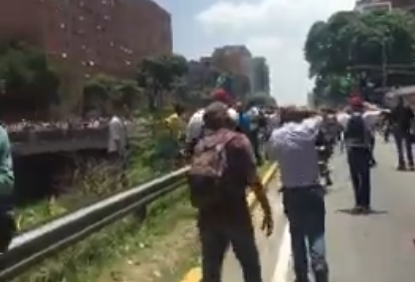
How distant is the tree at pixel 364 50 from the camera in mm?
128875

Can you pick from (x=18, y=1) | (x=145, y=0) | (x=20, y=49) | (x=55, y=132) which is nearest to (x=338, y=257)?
(x=55, y=132)

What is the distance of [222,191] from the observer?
312 inches

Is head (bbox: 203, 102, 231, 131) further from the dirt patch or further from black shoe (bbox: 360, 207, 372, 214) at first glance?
black shoe (bbox: 360, 207, 372, 214)

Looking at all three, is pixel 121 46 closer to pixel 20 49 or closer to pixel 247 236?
pixel 20 49

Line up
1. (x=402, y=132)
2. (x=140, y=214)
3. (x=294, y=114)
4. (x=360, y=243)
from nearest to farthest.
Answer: (x=294, y=114)
(x=360, y=243)
(x=140, y=214)
(x=402, y=132)

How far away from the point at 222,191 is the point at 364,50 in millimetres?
124821

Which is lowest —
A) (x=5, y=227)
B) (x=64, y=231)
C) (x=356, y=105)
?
(x=64, y=231)

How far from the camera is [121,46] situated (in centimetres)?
14150

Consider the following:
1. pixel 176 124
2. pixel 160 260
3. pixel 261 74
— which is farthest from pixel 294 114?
pixel 261 74

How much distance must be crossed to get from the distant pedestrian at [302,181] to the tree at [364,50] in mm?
115295

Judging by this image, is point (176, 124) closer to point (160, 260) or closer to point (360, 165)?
point (360, 165)

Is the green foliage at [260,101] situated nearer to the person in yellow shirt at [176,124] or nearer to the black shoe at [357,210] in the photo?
the person in yellow shirt at [176,124]

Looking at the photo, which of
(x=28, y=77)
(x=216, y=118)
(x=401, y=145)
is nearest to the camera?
(x=216, y=118)

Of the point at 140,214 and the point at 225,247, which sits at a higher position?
the point at 225,247
